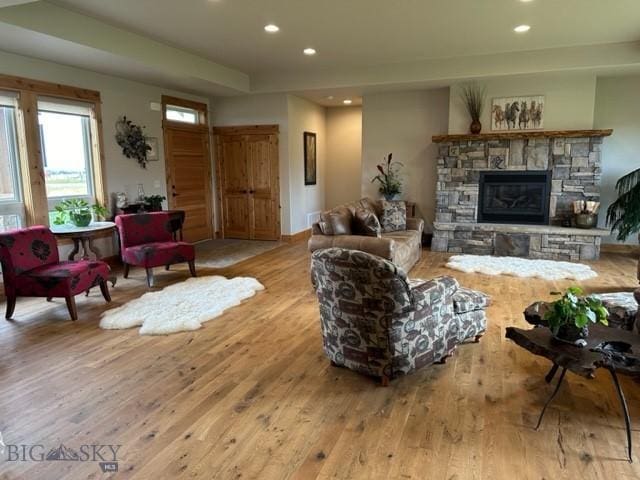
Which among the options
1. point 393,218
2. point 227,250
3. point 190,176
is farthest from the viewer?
point 190,176

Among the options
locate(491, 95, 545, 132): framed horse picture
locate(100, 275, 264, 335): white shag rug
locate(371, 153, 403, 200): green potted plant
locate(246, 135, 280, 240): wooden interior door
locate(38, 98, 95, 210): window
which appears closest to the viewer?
locate(100, 275, 264, 335): white shag rug

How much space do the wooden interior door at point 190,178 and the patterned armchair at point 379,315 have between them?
5316mm

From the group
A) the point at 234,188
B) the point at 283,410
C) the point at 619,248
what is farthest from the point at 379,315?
the point at 234,188

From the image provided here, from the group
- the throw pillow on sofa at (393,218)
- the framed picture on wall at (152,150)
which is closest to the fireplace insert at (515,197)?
the throw pillow on sofa at (393,218)

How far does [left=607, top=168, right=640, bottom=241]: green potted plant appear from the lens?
585 cm

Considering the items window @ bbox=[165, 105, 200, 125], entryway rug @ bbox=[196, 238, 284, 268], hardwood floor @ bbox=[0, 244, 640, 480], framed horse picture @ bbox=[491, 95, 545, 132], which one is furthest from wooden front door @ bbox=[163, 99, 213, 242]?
framed horse picture @ bbox=[491, 95, 545, 132]

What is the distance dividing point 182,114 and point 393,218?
13.9ft

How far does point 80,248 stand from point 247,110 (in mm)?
3889

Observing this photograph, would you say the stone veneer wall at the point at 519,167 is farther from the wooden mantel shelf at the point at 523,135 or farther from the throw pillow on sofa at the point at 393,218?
the throw pillow on sofa at the point at 393,218

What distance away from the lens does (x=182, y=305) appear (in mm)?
4363

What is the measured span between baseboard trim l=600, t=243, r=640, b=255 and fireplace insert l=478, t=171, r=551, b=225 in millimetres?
1121

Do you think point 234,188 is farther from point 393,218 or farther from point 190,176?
point 393,218

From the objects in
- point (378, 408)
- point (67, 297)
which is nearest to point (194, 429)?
point (378, 408)

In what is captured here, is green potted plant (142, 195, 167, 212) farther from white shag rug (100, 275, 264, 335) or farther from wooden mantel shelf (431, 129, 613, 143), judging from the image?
wooden mantel shelf (431, 129, 613, 143)
